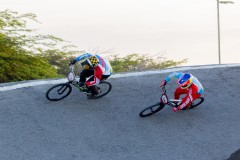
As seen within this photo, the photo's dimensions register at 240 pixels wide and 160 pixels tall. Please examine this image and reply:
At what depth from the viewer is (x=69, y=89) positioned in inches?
563

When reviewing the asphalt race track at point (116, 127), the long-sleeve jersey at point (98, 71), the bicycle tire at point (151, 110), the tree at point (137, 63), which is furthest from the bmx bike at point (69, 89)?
the tree at point (137, 63)

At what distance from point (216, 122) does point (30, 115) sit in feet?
14.7

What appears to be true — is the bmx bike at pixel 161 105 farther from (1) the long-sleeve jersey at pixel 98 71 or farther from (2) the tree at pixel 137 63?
(2) the tree at pixel 137 63

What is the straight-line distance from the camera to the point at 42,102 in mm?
14211

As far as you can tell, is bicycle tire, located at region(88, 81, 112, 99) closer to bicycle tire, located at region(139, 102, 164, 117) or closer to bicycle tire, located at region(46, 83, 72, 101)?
bicycle tire, located at region(46, 83, 72, 101)

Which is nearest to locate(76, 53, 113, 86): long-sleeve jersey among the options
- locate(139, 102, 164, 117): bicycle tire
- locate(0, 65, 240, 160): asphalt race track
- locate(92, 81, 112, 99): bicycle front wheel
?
locate(92, 81, 112, 99): bicycle front wheel

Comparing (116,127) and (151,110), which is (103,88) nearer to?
(151,110)

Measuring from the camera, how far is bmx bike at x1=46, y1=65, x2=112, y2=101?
13953mm

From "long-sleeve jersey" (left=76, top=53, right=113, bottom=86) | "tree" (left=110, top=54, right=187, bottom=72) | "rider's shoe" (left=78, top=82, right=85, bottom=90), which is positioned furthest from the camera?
"tree" (left=110, top=54, right=187, bottom=72)

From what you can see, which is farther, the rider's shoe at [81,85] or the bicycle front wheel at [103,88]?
the bicycle front wheel at [103,88]

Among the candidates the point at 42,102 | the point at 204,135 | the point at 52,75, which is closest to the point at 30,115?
the point at 42,102

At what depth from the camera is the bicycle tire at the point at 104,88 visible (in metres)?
14.6

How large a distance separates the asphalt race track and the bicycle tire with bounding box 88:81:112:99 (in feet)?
0.47

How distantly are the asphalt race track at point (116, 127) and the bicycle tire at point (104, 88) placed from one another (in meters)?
0.14
